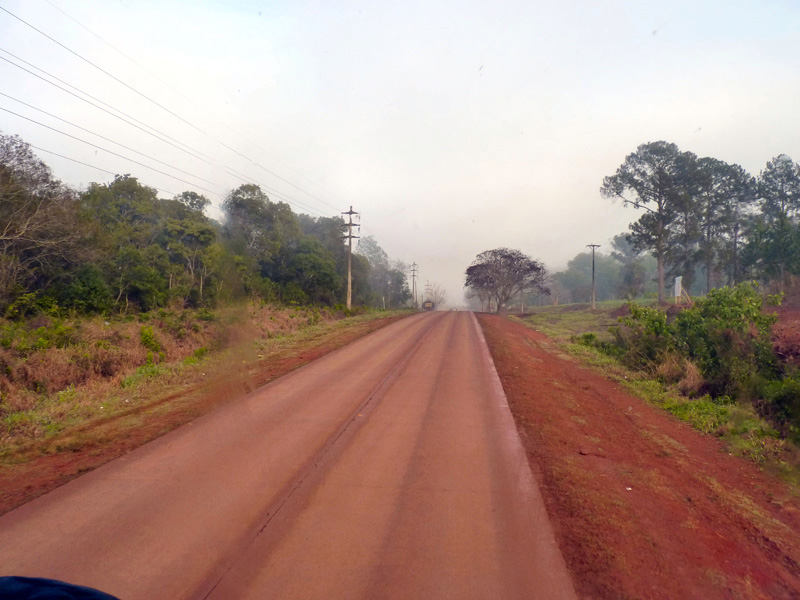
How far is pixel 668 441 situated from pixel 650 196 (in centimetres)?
4021

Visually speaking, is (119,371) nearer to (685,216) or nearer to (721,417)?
(721,417)

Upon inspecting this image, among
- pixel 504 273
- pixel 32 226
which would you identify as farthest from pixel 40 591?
pixel 504 273

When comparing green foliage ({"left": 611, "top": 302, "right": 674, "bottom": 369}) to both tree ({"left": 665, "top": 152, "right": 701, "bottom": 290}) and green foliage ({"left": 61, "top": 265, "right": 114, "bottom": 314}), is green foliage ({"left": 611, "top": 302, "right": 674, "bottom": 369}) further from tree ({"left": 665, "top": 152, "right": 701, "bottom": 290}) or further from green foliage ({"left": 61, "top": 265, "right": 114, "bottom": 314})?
tree ({"left": 665, "top": 152, "right": 701, "bottom": 290})

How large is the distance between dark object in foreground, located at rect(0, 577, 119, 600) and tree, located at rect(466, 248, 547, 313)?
56801mm

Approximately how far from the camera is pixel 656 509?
5.64 meters

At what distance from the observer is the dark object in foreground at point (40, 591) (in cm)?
233

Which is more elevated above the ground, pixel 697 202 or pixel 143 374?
pixel 697 202

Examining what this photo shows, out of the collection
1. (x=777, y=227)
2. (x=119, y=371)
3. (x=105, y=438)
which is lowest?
(x=105, y=438)

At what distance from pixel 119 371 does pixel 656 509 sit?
45.3 feet

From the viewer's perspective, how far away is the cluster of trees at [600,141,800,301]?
42688 millimetres

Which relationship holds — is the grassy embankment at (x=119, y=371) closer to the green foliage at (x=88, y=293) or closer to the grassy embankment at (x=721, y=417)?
the green foliage at (x=88, y=293)

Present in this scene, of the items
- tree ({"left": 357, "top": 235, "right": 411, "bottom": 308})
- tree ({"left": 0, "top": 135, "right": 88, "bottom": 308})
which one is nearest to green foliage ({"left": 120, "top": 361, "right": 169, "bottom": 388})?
tree ({"left": 0, "top": 135, "right": 88, "bottom": 308})

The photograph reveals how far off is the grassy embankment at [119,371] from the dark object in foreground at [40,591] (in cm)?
553

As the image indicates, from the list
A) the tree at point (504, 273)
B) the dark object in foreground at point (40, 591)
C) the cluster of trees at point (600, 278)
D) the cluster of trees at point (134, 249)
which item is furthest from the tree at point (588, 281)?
the dark object in foreground at point (40, 591)
